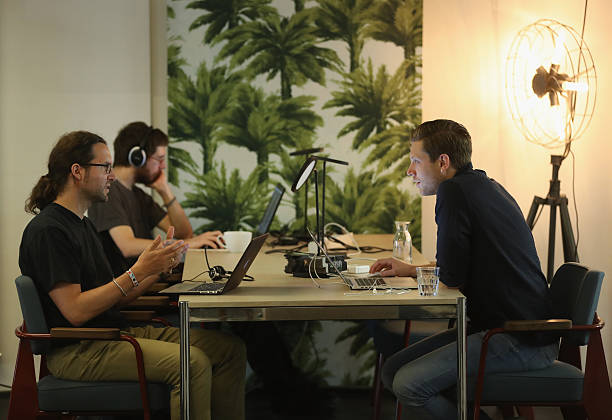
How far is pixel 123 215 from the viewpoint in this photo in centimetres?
364

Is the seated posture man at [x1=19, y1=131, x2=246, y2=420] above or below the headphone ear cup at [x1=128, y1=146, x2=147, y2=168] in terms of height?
below

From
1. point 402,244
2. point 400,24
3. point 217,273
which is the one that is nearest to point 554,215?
point 402,244

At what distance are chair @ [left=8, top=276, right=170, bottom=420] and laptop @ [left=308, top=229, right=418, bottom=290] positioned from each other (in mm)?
775

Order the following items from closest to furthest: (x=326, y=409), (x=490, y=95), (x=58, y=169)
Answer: (x=58, y=169) < (x=326, y=409) < (x=490, y=95)

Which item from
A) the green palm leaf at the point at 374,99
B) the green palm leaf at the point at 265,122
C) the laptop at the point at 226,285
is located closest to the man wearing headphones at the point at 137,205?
the green palm leaf at the point at 265,122

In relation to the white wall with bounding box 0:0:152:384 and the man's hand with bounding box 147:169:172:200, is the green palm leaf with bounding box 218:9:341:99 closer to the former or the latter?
the white wall with bounding box 0:0:152:384

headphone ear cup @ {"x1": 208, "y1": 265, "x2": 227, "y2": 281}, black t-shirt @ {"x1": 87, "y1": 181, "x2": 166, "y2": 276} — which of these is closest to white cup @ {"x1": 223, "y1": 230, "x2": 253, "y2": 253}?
black t-shirt @ {"x1": 87, "y1": 181, "x2": 166, "y2": 276}

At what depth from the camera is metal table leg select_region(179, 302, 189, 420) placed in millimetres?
2221

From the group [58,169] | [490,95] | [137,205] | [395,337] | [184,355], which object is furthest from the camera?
[490,95]

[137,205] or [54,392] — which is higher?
[137,205]

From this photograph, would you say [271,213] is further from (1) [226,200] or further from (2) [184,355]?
(2) [184,355]

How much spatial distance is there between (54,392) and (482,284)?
4.99 feet

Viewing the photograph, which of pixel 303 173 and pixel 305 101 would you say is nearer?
pixel 303 173

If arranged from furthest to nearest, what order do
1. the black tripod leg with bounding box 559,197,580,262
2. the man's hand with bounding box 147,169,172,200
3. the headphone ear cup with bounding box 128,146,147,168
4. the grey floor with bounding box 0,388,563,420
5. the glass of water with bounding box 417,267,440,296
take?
1. the man's hand with bounding box 147,169,172,200
2. the headphone ear cup with bounding box 128,146,147,168
3. the black tripod leg with bounding box 559,197,580,262
4. the grey floor with bounding box 0,388,563,420
5. the glass of water with bounding box 417,267,440,296
